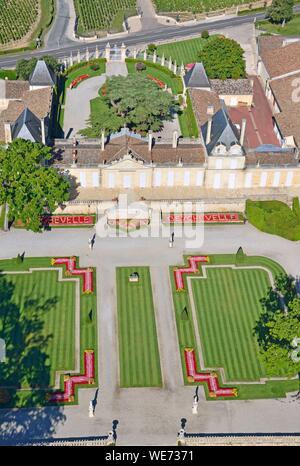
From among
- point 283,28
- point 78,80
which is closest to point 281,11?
point 283,28

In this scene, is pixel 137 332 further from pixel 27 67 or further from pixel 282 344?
pixel 27 67

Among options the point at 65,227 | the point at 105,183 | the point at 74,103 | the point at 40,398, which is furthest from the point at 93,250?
the point at 74,103

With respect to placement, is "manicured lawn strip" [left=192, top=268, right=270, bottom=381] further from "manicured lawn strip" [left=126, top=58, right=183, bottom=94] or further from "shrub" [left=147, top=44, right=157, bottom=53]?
"shrub" [left=147, top=44, right=157, bottom=53]

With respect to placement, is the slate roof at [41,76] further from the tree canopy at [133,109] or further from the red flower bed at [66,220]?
the red flower bed at [66,220]

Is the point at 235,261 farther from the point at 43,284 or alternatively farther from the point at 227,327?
the point at 43,284

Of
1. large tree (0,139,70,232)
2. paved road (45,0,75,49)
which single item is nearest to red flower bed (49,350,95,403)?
large tree (0,139,70,232)

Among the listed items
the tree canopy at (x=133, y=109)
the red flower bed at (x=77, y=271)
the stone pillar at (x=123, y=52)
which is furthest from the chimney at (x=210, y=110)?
the red flower bed at (x=77, y=271)

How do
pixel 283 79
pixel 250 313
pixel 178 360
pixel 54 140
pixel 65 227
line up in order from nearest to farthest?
pixel 178 360 → pixel 250 313 → pixel 65 227 → pixel 54 140 → pixel 283 79
